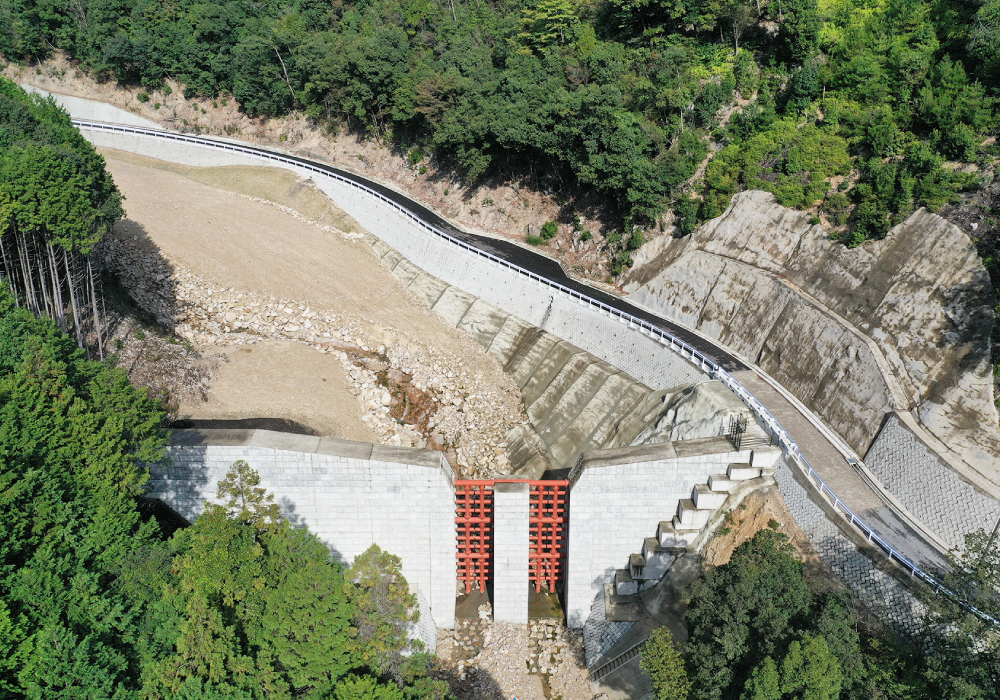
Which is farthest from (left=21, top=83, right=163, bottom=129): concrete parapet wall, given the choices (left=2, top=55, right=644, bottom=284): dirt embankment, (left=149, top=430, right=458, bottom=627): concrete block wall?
(left=149, top=430, right=458, bottom=627): concrete block wall

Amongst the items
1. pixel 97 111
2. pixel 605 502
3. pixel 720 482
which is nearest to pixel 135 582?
pixel 605 502

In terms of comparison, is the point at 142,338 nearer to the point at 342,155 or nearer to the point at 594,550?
the point at 594,550

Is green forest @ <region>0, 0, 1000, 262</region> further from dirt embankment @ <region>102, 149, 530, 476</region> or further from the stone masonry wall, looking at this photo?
the stone masonry wall

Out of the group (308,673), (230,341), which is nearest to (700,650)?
(308,673)

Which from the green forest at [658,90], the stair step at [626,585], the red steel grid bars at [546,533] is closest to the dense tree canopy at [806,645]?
the stair step at [626,585]

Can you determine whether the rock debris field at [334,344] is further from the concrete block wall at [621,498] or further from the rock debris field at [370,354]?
the concrete block wall at [621,498]

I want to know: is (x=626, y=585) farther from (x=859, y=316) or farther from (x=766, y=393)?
(x=859, y=316)
